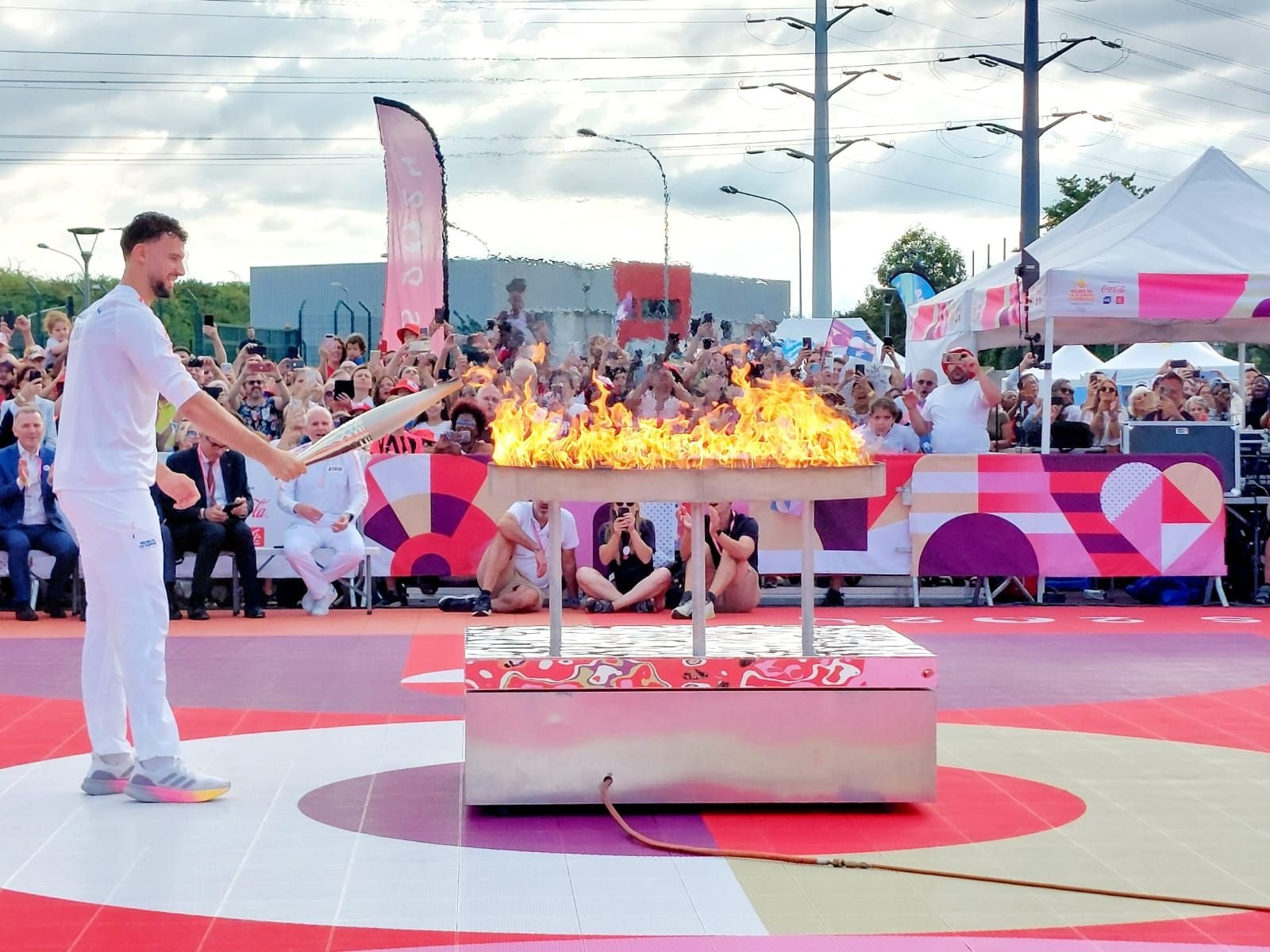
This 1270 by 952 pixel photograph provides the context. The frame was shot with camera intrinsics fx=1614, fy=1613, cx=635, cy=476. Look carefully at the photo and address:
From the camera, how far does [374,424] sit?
679 centimetres

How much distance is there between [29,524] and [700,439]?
30.1 feet

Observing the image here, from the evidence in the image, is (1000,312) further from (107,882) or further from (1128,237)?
(107,882)

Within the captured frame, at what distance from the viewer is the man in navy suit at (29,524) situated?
45.7ft

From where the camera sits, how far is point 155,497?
1402 cm

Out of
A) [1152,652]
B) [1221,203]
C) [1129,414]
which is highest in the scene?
[1221,203]

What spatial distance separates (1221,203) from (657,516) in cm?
719

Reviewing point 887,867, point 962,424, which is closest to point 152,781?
point 887,867

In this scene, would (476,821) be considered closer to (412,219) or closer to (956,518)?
(956,518)

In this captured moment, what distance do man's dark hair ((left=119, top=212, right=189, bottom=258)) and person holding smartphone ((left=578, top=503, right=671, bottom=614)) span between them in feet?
23.6

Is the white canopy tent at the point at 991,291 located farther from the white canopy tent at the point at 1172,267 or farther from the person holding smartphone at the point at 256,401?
the person holding smartphone at the point at 256,401

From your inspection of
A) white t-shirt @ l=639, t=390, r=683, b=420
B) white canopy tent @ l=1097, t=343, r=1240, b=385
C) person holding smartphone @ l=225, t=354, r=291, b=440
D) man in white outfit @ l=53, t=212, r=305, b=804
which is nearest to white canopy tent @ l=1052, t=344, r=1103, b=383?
white canopy tent @ l=1097, t=343, r=1240, b=385

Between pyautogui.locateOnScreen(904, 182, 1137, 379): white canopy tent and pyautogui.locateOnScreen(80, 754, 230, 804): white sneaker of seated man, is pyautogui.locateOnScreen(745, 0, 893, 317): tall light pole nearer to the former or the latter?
pyautogui.locateOnScreen(904, 182, 1137, 379): white canopy tent

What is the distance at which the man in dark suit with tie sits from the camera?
46.4ft

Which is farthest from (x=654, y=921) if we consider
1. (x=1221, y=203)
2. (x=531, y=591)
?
(x=1221, y=203)
